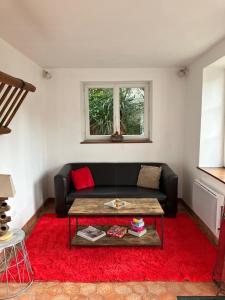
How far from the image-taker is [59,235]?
3.09 metres

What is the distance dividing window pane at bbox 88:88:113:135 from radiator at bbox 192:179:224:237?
192 centimetres

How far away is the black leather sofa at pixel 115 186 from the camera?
3.53 meters

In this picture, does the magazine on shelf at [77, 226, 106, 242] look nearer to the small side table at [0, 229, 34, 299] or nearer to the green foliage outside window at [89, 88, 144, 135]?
the small side table at [0, 229, 34, 299]

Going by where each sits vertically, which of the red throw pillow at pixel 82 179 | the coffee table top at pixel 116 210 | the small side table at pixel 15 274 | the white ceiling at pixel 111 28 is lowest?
the small side table at pixel 15 274

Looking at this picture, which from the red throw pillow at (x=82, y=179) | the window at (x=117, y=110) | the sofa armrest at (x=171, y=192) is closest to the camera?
the sofa armrest at (x=171, y=192)

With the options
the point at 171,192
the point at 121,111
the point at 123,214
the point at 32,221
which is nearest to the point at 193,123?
the point at 171,192

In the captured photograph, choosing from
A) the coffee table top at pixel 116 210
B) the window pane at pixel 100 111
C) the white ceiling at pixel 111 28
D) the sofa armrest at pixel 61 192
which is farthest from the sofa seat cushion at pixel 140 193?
the white ceiling at pixel 111 28

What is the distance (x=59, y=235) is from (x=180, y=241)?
5.03 feet

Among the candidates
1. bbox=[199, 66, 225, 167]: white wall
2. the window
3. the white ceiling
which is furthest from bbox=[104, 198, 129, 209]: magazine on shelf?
the white ceiling

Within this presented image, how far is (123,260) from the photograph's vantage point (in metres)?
2.53

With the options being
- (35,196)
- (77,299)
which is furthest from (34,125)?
(77,299)

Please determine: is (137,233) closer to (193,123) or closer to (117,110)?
(193,123)

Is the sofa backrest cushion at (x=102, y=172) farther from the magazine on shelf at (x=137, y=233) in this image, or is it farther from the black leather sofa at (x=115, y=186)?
the magazine on shelf at (x=137, y=233)

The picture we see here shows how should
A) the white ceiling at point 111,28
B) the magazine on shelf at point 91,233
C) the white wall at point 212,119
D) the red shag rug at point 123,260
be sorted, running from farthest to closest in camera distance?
the white wall at point 212,119
the magazine on shelf at point 91,233
the red shag rug at point 123,260
the white ceiling at point 111,28
